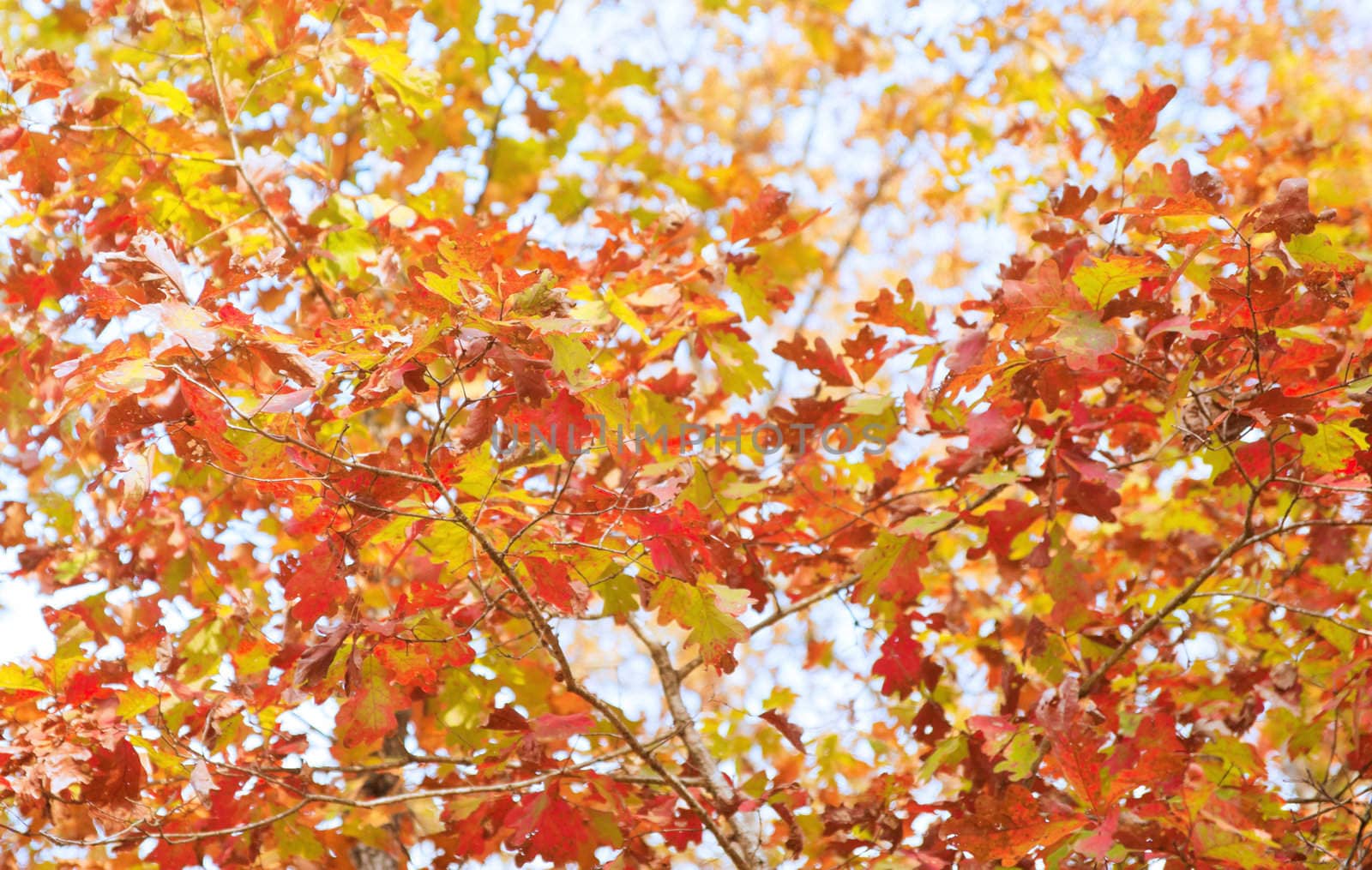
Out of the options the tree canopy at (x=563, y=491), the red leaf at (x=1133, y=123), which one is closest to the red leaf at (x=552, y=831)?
the tree canopy at (x=563, y=491)

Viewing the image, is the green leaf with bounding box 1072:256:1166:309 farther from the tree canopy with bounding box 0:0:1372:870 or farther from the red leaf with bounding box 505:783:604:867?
the red leaf with bounding box 505:783:604:867

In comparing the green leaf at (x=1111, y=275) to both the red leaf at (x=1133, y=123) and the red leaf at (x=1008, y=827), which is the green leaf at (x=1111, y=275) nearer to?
the red leaf at (x=1133, y=123)

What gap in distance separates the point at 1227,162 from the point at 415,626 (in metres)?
4.40

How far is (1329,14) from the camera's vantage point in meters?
8.78

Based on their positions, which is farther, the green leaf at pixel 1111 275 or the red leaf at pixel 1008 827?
the red leaf at pixel 1008 827

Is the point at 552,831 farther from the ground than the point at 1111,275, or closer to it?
closer to it

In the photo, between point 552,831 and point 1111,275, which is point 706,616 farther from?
point 1111,275

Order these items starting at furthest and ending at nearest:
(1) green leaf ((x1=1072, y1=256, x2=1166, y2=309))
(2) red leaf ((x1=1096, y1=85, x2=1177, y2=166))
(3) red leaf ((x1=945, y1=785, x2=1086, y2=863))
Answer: (2) red leaf ((x1=1096, y1=85, x2=1177, y2=166)), (3) red leaf ((x1=945, y1=785, x2=1086, y2=863)), (1) green leaf ((x1=1072, y1=256, x2=1166, y2=309))

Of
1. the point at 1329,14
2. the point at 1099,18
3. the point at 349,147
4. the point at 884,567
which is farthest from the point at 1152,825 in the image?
the point at 1329,14

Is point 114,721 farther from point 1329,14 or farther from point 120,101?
point 1329,14

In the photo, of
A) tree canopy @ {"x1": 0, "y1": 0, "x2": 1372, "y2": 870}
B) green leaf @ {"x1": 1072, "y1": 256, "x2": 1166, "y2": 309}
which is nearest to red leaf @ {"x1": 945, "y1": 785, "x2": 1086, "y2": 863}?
tree canopy @ {"x1": 0, "y1": 0, "x2": 1372, "y2": 870}

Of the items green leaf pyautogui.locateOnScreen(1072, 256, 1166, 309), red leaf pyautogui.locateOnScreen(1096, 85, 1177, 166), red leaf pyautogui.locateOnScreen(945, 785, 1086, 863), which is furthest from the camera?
red leaf pyautogui.locateOnScreen(1096, 85, 1177, 166)

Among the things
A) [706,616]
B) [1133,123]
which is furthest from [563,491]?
[1133,123]

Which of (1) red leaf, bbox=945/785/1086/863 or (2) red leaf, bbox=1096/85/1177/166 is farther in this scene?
(2) red leaf, bbox=1096/85/1177/166
